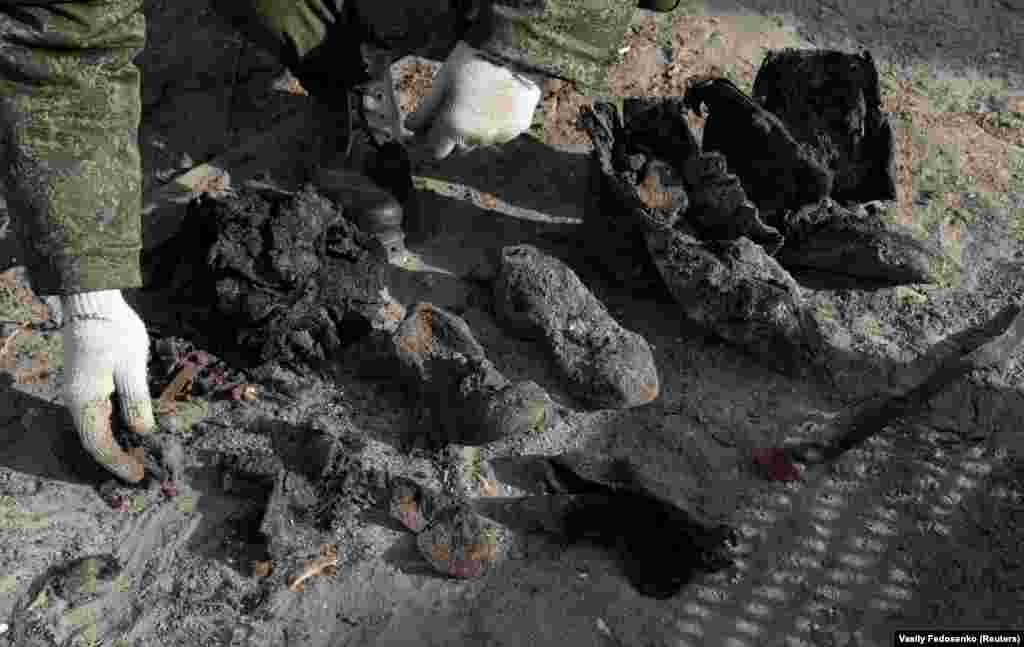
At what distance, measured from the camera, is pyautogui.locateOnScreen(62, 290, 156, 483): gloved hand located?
2594mm

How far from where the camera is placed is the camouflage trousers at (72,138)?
7.77ft

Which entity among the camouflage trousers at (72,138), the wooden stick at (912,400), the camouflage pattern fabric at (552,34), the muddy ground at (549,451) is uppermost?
the camouflage pattern fabric at (552,34)

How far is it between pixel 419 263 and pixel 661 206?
31.4 inches

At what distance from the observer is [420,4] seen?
12.0ft

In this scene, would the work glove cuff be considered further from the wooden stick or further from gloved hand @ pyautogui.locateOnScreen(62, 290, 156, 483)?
the wooden stick

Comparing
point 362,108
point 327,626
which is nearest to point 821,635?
point 327,626

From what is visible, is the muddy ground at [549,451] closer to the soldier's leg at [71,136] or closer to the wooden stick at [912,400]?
the wooden stick at [912,400]

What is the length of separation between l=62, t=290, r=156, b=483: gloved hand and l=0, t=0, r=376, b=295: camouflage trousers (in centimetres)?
9

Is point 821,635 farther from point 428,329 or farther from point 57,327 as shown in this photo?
point 57,327

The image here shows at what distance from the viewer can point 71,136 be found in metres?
2.43

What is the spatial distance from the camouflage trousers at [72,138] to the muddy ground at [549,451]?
2.17 ft

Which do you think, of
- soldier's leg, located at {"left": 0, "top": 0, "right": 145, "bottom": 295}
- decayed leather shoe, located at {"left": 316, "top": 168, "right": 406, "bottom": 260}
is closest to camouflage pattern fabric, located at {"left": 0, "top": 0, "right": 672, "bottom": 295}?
soldier's leg, located at {"left": 0, "top": 0, "right": 145, "bottom": 295}

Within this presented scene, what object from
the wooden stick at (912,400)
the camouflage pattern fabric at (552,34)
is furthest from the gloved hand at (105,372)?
the wooden stick at (912,400)

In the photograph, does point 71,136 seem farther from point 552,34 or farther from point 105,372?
point 552,34
